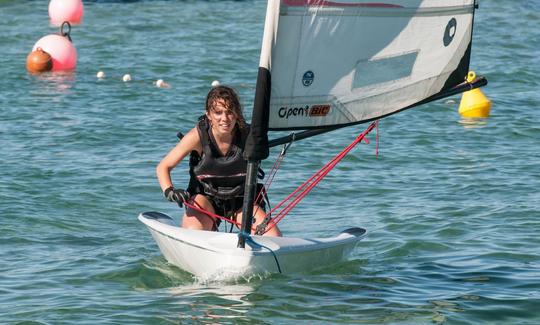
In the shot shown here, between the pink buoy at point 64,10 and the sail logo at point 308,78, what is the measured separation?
53.6ft

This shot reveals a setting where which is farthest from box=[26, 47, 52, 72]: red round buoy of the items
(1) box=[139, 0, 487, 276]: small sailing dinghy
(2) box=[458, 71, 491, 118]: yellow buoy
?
(1) box=[139, 0, 487, 276]: small sailing dinghy

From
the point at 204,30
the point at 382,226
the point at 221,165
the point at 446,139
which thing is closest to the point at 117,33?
the point at 204,30

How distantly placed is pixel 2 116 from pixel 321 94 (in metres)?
9.34

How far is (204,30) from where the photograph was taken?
80.4ft

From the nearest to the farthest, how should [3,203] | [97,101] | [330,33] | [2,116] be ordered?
1. [330,33]
2. [3,203]
3. [2,116]
4. [97,101]

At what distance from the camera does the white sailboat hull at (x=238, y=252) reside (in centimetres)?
782

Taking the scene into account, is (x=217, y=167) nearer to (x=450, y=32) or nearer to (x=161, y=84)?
(x=450, y=32)

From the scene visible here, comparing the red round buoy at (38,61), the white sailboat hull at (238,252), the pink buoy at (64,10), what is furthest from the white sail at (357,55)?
the pink buoy at (64,10)

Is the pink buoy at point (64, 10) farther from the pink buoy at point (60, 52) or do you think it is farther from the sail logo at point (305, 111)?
the sail logo at point (305, 111)

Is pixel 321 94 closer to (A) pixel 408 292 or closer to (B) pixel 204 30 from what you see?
(A) pixel 408 292

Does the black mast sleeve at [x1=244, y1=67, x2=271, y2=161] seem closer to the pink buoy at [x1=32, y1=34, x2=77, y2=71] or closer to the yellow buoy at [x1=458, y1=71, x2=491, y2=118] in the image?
the yellow buoy at [x1=458, y1=71, x2=491, y2=118]

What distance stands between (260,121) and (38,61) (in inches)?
501

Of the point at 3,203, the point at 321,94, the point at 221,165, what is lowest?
the point at 3,203

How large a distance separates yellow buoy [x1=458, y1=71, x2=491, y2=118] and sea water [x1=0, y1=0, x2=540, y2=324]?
0.56ft
